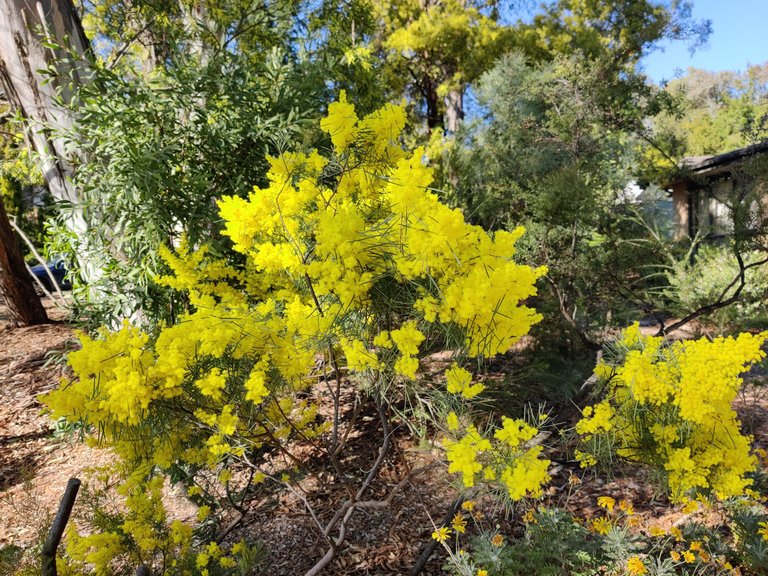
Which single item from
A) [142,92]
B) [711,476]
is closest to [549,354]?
[711,476]

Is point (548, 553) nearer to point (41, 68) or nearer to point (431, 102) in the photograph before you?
point (41, 68)

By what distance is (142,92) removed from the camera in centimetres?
326

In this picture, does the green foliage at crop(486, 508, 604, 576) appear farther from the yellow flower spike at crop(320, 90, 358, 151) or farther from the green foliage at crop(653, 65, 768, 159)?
the green foliage at crop(653, 65, 768, 159)

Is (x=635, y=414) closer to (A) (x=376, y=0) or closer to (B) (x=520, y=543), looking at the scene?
(B) (x=520, y=543)

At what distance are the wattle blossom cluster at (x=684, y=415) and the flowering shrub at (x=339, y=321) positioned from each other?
0.45 m

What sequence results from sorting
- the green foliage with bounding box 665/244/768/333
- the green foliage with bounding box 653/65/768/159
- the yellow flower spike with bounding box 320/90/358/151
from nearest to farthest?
the yellow flower spike with bounding box 320/90/358/151, the green foliage with bounding box 665/244/768/333, the green foliage with bounding box 653/65/768/159

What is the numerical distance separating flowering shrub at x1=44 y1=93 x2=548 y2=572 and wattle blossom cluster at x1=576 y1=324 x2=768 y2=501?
45cm

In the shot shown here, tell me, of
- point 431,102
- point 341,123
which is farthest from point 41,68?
point 431,102

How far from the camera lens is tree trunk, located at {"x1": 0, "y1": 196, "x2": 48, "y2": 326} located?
19.9ft

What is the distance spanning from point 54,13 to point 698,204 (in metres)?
15.8

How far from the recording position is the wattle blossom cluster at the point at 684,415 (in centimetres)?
169

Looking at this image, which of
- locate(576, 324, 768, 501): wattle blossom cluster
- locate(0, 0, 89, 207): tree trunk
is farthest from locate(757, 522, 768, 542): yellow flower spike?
locate(0, 0, 89, 207): tree trunk

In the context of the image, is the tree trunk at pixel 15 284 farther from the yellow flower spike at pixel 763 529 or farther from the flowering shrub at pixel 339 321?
the yellow flower spike at pixel 763 529

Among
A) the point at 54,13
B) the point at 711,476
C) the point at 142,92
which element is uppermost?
the point at 54,13
